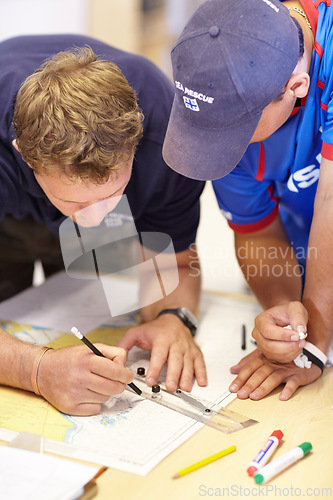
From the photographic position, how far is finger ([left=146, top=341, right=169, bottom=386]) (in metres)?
1.23

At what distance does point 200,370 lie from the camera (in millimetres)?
1267

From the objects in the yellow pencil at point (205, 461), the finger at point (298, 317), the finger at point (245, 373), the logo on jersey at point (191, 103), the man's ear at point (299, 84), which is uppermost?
the man's ear at point (299, 84)

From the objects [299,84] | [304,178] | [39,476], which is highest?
[299,84]

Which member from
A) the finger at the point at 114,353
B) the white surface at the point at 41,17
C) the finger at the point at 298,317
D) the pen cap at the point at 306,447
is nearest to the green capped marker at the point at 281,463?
the pen cap at the point at 306,447

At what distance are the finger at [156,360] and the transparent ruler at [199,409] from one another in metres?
0.02

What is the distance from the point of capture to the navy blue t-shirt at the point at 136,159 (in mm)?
1308

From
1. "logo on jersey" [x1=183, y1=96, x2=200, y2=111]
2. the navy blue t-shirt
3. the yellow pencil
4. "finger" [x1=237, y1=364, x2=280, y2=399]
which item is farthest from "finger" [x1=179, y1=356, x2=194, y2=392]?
"logo on jersey" [x1=183, y1=96, x2=200, y2=111]

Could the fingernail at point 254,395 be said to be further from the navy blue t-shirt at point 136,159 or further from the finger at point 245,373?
the navy blue t-shirt at point 136,159

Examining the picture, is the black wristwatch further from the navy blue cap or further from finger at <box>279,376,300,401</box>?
the navy blue cap

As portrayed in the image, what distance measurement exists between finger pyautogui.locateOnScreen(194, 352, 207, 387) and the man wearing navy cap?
65 millimetres

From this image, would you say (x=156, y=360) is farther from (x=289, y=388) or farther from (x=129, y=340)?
(x=289, y=388)

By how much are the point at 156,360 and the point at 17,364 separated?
0.29 meters

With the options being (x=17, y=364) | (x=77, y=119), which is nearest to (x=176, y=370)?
(x=17, y=364)

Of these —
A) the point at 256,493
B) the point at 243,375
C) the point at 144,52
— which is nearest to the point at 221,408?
the point at 243,375
